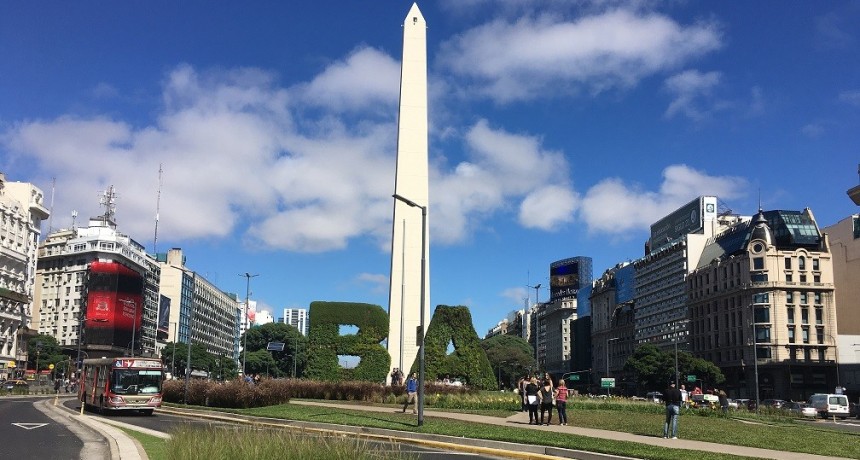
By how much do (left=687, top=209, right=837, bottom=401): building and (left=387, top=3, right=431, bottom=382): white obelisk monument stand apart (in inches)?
2427

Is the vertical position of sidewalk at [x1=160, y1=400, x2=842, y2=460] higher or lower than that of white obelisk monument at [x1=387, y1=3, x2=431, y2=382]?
lower

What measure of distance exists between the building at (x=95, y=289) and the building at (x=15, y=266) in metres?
18.7

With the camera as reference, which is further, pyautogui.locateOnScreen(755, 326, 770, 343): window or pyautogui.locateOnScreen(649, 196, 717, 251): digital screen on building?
pyautogui.locateOnScreen(649, 196, 717, 251): digital screen on building

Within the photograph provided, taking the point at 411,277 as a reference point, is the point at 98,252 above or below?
above

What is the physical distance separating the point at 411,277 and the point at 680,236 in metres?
94.9

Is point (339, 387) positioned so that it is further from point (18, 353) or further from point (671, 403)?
point (18, 353)

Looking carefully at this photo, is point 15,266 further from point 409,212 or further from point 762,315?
point 762,315

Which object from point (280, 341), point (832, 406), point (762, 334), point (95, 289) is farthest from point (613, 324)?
point (832, 406)

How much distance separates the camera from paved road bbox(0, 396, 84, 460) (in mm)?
16750

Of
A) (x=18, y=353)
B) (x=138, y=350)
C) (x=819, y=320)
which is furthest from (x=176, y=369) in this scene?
(x=819, y=320)

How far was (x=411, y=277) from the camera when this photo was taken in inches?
2020

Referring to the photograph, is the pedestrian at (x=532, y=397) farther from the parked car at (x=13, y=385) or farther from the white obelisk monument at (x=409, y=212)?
the parked car at (x=13, y=385)

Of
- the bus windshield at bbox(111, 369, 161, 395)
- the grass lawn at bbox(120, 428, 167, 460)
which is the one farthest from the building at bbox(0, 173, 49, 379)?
the grass lawn at bbox(120, 428, 167, 460)

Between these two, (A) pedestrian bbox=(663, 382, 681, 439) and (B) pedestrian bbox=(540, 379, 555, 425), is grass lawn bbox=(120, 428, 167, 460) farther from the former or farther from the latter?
Answer: (A) pedestrian bbox=(663, 382, 681, 439)
